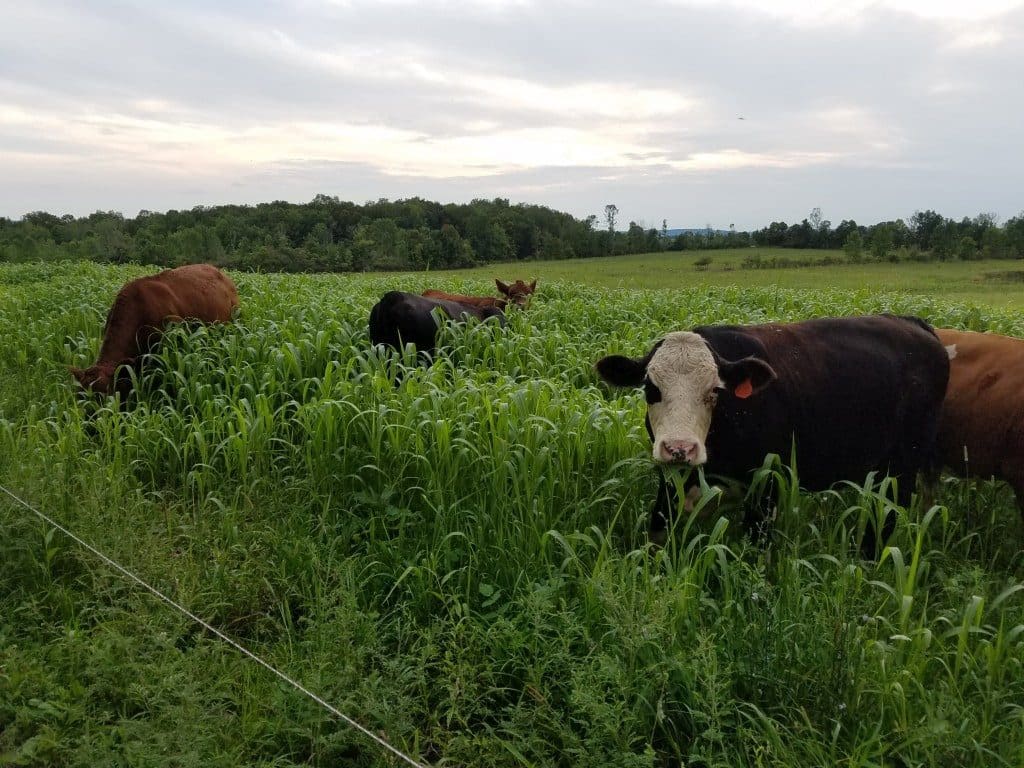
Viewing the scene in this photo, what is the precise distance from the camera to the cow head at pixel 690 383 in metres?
3.95

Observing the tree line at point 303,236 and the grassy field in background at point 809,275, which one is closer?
the grassy field in background at point 809,275

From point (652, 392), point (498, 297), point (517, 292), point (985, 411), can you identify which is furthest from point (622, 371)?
point (517, 292)

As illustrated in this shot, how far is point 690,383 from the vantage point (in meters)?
4.03

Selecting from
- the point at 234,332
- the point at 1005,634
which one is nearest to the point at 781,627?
the point at 1005,634

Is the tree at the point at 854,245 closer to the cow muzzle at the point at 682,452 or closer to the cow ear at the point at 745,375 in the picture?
the cow ear at the point at 745,375

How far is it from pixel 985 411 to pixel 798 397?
4.76 feet

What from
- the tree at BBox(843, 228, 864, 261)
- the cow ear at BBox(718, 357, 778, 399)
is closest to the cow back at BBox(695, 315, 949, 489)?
the cow ear at BBox(718, 357, 778, 399)

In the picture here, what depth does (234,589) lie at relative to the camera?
380cm

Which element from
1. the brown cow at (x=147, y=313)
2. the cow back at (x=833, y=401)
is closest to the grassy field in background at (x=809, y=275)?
the cow back at (x=833, y=401)

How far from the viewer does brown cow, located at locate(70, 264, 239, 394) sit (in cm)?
676

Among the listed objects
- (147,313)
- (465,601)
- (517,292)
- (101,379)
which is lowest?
(465,601)

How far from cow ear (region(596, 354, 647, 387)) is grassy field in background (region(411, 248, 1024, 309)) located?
12533mm

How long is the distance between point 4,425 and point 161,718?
410 centimetres

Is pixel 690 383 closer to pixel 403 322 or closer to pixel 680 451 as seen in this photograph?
pixel 680 451
